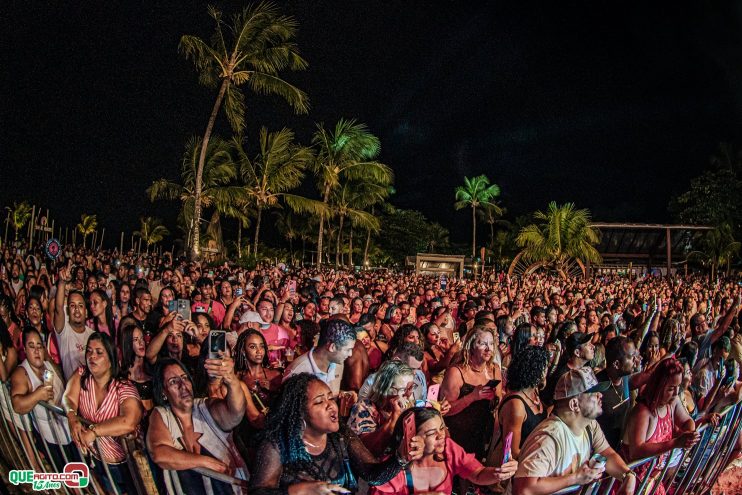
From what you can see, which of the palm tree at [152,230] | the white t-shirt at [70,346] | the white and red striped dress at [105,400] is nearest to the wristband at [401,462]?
the white and red striped dress at [105,400]

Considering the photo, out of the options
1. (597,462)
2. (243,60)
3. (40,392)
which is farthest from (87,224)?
(597,462)

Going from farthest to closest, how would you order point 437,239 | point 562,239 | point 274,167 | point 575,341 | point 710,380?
1. point 437,239
2. point 562,239
3. point 274,167
4. point 575,341
5. point 710,380

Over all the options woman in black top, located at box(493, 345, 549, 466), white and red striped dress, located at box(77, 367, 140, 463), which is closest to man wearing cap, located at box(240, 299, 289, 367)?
white and red striped dress, located at box(77, 367, 140, 463)

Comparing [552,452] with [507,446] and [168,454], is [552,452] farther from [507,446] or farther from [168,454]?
[168,454]

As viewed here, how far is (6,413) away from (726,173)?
46639 mm

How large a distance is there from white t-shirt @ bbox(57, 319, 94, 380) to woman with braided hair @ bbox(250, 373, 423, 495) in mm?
3032

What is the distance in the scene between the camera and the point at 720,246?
1388 inches

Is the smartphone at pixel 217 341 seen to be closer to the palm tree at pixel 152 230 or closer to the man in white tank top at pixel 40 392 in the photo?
the man in white tank top at pixel 40 392

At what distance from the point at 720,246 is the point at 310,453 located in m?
39.3

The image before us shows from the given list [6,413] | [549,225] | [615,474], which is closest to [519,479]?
[615,474]

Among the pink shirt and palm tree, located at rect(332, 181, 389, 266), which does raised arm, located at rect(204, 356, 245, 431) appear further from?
palm tree, located at rect(332, 181, 389, 266)

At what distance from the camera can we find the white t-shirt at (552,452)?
2.86m

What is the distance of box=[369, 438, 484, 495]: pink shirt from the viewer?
9.40ft

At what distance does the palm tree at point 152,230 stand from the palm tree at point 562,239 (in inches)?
1907
